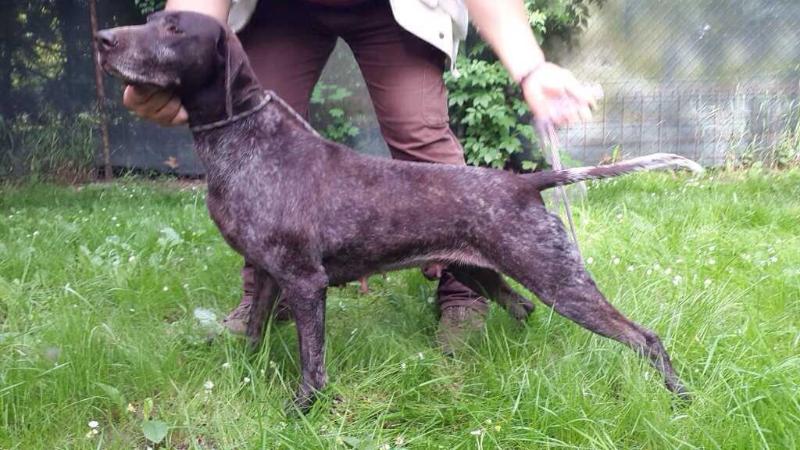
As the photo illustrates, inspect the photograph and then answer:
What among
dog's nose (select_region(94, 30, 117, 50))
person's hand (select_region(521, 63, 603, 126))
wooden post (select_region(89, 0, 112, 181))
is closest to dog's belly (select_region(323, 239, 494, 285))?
person's hand (select_region(521, 63, 603, 126))

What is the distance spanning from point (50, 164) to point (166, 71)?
6455mm

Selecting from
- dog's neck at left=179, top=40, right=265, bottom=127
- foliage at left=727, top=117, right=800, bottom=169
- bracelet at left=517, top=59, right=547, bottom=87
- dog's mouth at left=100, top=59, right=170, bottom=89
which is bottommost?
foliage at left=727, top=117, right=800, bottom=169

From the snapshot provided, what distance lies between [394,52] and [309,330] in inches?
53.7

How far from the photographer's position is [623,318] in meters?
2.78

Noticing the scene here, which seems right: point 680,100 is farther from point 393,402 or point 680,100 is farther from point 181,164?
point 393,402

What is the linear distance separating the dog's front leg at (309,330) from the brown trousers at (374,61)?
2.77 feet

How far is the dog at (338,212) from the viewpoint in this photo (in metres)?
2.70

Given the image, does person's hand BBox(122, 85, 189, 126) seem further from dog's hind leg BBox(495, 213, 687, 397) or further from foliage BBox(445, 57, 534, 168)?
foliage BBox(445, 57, 534, 168)

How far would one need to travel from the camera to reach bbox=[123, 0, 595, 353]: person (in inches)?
122

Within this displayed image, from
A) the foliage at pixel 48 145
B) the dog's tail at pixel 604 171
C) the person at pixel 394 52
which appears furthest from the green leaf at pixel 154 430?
the foliage at pixel 48 145

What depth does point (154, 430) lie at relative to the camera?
2.44 metres

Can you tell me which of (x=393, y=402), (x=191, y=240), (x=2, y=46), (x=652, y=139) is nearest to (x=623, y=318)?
(x=393, y=402)

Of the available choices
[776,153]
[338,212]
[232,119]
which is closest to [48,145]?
[232,119]

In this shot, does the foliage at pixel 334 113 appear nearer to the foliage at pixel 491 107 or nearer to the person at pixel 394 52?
the foliage at pixel 491 107
